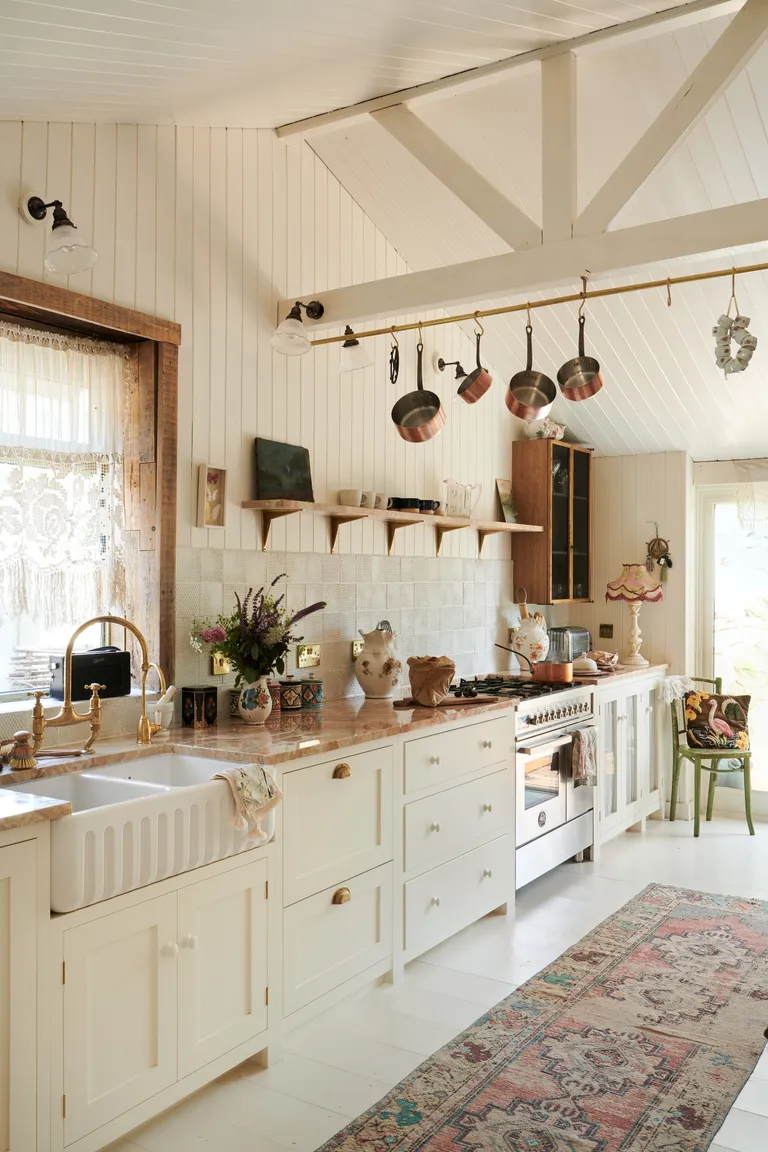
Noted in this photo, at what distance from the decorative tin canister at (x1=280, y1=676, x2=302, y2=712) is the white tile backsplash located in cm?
22

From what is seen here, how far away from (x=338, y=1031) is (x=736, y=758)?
342 centimetres

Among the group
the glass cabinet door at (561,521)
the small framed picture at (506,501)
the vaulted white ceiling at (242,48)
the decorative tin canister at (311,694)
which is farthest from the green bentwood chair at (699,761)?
the vaulted white ceiling at (242,48)

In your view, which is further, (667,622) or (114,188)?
(667,622)

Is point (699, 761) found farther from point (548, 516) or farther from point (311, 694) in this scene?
point (311, 694)

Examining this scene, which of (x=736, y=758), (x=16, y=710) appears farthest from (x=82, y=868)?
(x=736, y=758)

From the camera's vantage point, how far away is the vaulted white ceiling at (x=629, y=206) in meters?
3.46

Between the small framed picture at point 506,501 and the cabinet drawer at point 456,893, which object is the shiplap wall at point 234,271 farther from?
the cabinet drawer at point 456,893

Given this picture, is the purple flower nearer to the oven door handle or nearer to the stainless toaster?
the oven door handle

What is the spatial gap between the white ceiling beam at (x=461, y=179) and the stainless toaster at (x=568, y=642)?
9.08 ft

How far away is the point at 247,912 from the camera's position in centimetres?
269

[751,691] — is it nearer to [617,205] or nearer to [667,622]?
[667,622]

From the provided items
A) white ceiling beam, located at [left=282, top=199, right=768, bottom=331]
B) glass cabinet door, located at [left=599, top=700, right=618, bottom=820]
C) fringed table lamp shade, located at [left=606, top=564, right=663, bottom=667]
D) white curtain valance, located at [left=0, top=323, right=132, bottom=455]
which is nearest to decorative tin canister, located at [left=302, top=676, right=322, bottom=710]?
white curtain valance, located at [left=0, top=323, right=132, bottom=455]

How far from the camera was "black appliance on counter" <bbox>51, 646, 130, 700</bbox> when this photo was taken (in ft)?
9.95

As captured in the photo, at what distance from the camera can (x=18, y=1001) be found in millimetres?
2016
